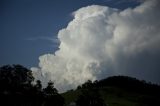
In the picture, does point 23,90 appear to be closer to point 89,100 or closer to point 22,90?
point 22,90

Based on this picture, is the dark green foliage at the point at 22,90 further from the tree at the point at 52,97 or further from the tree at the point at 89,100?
the tree at the point at 89,100

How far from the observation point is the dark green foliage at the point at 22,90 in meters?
134

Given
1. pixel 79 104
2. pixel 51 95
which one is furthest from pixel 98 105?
pixel 51 95

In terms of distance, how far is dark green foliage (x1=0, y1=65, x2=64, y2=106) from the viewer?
5261 inches

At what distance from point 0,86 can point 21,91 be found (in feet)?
30.4

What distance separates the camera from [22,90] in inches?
5546

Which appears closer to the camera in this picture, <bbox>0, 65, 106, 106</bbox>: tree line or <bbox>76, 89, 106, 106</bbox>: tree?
<bbox>0, 65, 106, 106</bbox>: tree line

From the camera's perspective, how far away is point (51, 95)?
143500 millimetres

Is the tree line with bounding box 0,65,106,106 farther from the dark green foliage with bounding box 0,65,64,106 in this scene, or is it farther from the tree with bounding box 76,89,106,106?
the tree with bounding box 76,89,106,106

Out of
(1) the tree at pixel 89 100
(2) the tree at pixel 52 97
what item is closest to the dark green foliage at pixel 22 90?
(2) the tree at pixel 52 97

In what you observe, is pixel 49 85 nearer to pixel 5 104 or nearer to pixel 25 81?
pixel 25 81

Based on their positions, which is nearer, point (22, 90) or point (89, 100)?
point (22, 90)

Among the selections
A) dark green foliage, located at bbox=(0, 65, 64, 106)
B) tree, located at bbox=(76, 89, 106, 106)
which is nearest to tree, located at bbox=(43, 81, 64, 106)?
dark green foliage, located at bbox=(0, 65, 64, 106)

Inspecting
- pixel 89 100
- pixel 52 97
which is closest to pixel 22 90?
pixel 52 97
